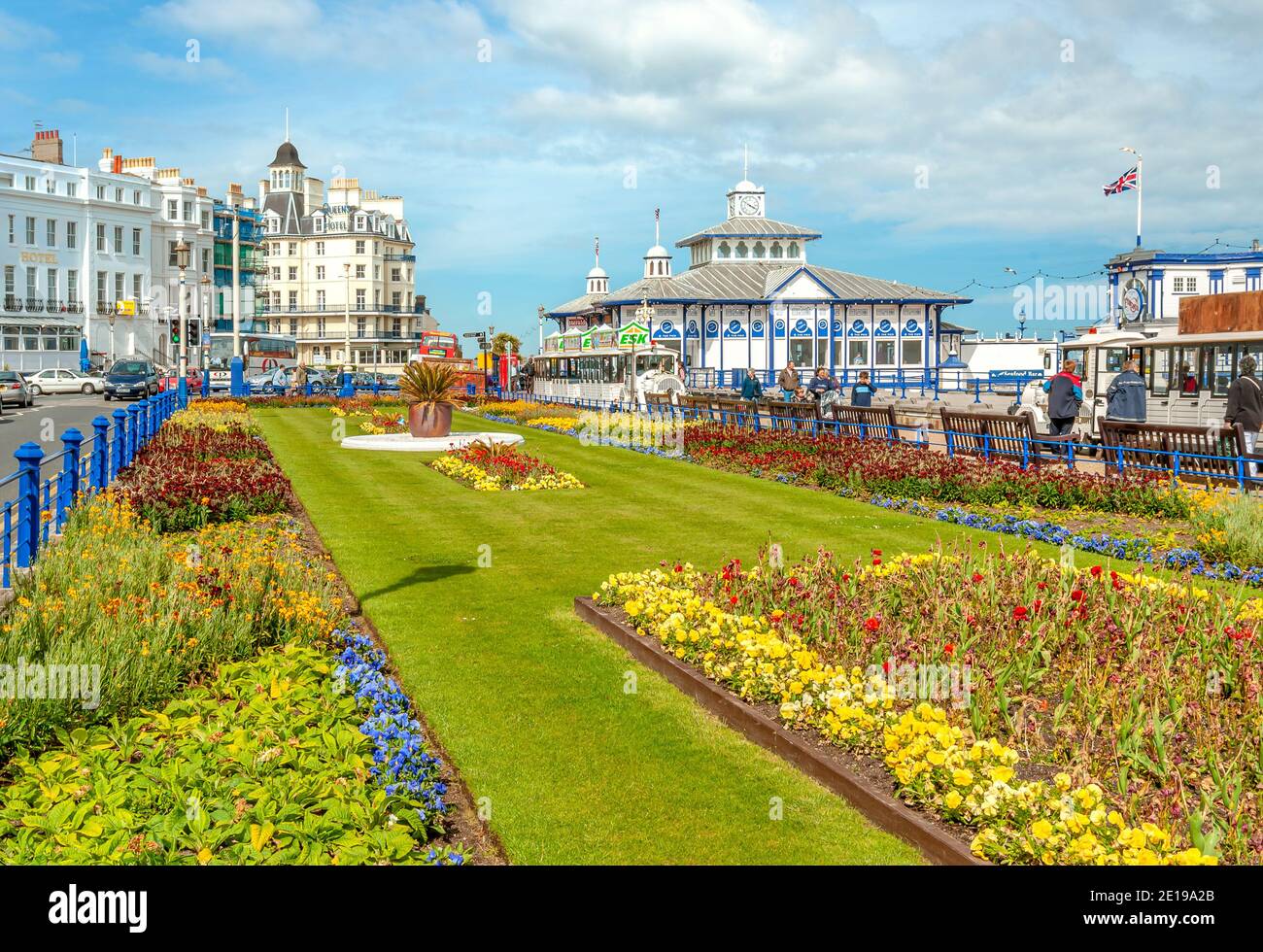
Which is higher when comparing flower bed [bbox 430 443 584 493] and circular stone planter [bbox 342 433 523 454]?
circular stone planter [bbox 342 433 523 454]

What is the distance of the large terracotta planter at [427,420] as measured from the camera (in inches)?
1057

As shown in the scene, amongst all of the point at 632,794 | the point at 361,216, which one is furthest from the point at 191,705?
the point at 361,216

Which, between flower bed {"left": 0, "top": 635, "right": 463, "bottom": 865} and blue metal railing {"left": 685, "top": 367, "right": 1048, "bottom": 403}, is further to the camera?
blue metal railing {"left": 685, "top": 367, "right": 1048, "bottom": 403}

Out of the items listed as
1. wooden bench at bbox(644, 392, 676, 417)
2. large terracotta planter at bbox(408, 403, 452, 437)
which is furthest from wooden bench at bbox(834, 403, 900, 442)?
large terracotta planter at bbox(408, 403, 452, 437)

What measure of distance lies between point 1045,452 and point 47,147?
79.1 metres

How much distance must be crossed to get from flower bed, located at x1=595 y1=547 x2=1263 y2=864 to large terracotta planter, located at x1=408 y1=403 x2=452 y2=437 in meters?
17.8

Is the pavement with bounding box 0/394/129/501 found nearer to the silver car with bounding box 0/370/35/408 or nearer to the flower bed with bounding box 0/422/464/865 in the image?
the silver car with bounding box 0/370/35/408

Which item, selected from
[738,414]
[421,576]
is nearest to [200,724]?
[421,576]

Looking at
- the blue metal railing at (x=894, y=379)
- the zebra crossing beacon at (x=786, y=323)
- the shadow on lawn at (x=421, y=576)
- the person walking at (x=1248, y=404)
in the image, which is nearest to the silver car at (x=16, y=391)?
the zebra crossing beacon at (x=786, y=323)

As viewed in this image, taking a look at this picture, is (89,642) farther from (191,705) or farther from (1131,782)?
(1131,782)

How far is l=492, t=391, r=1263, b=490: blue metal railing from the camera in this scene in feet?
50.2

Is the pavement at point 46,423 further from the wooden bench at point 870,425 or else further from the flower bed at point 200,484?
the wooden bench at point 870,425

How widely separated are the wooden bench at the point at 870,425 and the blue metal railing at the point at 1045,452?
2cm
